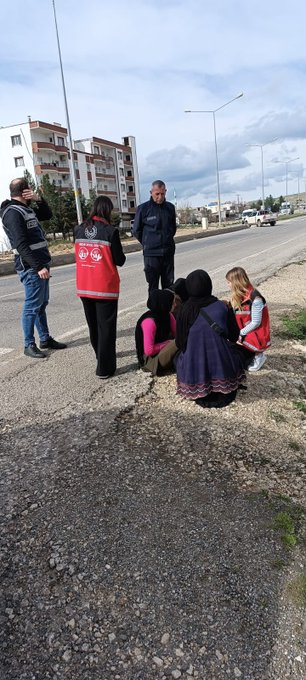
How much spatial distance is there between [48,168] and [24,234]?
204 ft

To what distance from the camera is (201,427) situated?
351 centimetres

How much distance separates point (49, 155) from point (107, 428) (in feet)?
220

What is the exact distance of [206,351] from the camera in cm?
373

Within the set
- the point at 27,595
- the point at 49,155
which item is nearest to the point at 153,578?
the point at 27,595

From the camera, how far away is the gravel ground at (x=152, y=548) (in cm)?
180

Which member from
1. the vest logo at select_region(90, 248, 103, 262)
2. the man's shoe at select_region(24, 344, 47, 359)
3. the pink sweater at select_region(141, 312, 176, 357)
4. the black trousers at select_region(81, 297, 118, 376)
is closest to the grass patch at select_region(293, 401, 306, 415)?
the pink sweater at select_region(141, 312, 176, 357)

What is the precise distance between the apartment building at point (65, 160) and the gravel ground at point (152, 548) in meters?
59.6

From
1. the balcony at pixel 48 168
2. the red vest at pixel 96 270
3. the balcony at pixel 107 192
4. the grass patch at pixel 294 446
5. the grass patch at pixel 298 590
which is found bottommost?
the grass patch at pixel 294 446

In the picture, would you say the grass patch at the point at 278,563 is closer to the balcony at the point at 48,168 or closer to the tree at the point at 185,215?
the balcony at the point at 48,168

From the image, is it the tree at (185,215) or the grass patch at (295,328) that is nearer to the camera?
the grass patch at (295,328)

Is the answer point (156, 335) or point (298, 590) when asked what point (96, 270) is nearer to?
point (156, 335)

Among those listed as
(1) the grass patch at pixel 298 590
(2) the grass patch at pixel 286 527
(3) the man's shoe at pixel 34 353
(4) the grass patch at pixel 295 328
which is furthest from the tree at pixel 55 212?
(1) the grass patch at pixel 298 590

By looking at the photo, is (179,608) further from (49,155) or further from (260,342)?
(49,155)

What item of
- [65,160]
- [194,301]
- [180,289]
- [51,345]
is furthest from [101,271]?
[65,160]
